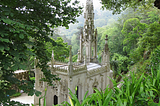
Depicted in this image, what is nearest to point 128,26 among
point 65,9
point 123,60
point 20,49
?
point 123,60

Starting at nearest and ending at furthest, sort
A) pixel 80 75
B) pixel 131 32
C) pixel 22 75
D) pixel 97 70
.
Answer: pixel 80 75 → pixel 97 70 → pixel 22 75 → pixel 131 32

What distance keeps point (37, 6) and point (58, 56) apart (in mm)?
15902

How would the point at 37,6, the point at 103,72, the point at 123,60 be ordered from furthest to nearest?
the point at 123,60
the point at 103,72
the point at 37,6

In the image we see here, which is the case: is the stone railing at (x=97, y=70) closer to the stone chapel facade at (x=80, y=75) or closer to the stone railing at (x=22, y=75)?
the stone chapel facade at (x=80, y=75)

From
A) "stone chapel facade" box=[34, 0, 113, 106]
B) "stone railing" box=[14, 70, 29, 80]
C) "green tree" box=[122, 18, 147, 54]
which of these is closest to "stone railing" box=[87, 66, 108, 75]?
"stone chapel facade" box=[34, 0, 113, 106]

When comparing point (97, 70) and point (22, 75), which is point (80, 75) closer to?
point (97, 70)

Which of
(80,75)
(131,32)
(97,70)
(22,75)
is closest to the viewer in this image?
(80,75)

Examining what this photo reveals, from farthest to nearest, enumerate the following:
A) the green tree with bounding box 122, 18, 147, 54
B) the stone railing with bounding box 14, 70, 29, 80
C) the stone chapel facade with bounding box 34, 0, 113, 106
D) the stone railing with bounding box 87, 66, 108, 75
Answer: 1. the green tree with bounding box 122, 18, 147, 54
2. the stone railing with bounding box 14, 70, 29, 80
3. the stone railing with bounding box 87, 66, 108, 75
4. the stone chapel facade with bounding box 34, 0, 113, 106

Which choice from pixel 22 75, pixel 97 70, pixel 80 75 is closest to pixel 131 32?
pixel 97 70

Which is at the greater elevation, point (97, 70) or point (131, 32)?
point (131, 32)

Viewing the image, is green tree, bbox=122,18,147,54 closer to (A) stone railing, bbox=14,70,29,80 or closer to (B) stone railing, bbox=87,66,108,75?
(B) stone railing, bbox=87,66,108,75

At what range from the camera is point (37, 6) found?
4.81 meters

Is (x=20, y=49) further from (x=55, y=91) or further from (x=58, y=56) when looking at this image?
(x=58, y=56)

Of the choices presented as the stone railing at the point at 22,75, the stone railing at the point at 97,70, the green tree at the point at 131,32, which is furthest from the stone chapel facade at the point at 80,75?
the green tree at the point at 131,32
